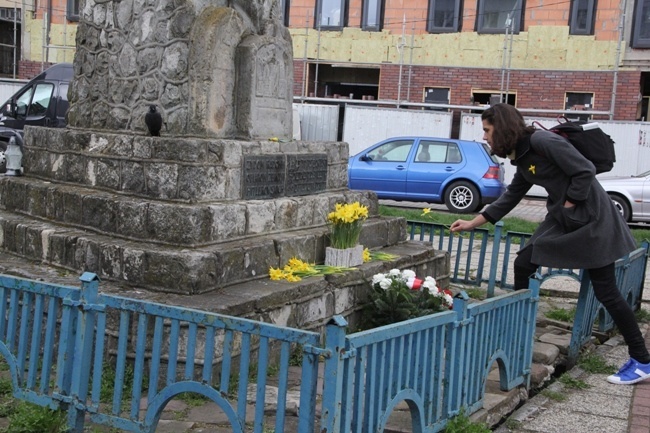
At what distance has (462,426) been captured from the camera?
167 inches

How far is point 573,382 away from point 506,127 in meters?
1.75

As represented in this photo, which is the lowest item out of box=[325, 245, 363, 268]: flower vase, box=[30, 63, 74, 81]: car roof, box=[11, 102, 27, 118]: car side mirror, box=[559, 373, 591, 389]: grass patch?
box=[559, 373, 591, 389]: grass patch

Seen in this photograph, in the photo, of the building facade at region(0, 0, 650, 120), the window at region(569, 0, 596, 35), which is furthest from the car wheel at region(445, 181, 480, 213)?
the window at region(569, 0, 596, 35)

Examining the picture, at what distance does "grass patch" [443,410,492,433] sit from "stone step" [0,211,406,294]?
1.88 meters

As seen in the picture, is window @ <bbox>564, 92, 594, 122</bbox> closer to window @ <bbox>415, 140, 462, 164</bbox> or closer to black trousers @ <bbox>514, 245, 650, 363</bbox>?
window @ <bbox>415, 140, 462, 164</bbox>

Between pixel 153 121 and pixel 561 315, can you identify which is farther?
pixel 561 315

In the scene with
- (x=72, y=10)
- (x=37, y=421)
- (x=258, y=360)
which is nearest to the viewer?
(x=258, y=360)

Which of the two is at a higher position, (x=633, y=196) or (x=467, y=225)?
(x=467, y=225)

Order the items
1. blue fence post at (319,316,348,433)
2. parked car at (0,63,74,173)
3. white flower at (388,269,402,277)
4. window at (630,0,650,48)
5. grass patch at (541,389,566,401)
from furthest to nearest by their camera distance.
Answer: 1. window at (630,0,650,48)
2. parked car at (0,63,74,173)
3. white flower at (388,269,402,277)
4. grass patch at (541,389,566,401)
5. blue fence post at (319,316,348,433)

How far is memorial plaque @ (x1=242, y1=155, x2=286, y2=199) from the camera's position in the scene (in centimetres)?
624

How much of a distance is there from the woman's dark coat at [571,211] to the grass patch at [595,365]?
98 centimetres

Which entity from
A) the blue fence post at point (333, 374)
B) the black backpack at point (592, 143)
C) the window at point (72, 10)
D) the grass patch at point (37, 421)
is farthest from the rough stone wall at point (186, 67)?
the window at point (72, 10)

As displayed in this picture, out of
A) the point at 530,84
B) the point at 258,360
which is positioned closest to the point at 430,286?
the point at 258,360

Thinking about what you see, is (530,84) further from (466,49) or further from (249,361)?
(249,361)
